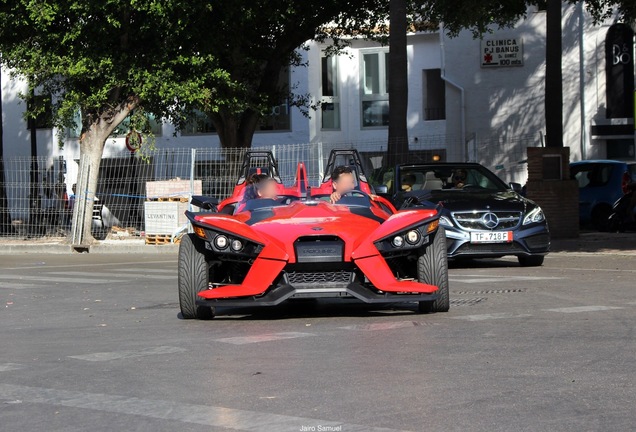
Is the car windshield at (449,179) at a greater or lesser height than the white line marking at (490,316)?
greater

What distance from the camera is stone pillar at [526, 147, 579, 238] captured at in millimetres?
25656

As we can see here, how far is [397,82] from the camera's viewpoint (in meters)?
28.5

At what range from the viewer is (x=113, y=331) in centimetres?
1077

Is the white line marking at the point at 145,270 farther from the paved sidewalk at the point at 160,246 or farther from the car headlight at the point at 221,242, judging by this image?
the car headlight at the point at 221,242

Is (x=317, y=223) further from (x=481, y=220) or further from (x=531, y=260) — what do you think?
(x=531, y=260)

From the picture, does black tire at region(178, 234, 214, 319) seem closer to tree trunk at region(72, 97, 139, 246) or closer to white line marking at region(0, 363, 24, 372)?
white line marking at region(0, 363, 24, 372)

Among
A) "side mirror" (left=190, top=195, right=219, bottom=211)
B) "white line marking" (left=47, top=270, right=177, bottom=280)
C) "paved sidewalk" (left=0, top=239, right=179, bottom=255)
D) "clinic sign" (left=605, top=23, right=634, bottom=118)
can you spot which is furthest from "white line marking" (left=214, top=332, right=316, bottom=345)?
"clinic sign" (left=605, top=23, right=634, bottom=118)

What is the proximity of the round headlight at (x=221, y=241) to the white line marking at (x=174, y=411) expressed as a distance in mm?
3601

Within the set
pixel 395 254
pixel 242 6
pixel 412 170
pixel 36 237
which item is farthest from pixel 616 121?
pixel 395 254

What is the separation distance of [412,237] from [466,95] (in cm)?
3583

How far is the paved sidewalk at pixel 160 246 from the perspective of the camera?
22.7m

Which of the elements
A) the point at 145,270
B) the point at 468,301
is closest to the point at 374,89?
the point at 145,270

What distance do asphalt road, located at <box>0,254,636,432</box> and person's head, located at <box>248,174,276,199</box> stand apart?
1.17 metres

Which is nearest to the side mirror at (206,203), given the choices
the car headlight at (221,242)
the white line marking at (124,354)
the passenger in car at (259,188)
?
the passenger in car at (259,188)
